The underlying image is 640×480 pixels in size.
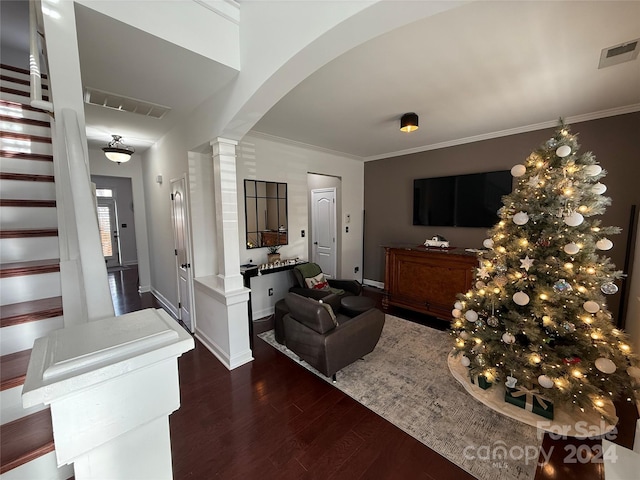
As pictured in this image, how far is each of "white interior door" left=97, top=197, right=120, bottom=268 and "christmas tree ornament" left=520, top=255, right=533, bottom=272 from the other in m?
9.27

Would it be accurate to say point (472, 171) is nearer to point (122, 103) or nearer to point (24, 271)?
point (122, 103)

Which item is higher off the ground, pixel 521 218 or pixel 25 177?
pixel 25 177

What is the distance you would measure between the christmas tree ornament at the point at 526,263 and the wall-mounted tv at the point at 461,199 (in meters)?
1.90

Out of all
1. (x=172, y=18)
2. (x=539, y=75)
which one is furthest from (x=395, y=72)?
(x=172, y=18)

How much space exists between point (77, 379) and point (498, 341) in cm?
262

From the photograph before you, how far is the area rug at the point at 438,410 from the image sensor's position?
172 centimetres

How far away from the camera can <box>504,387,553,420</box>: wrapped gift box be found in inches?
78.3

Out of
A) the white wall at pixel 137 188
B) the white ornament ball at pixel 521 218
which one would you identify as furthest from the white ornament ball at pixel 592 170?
the white wall at pixel 137 188

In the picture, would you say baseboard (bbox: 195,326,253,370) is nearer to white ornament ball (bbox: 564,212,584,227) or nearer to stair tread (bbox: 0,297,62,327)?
stair tread (bbox: 0,297,62,327)

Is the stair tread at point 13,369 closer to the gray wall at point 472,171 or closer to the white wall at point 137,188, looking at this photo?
the white wall at point 137,188

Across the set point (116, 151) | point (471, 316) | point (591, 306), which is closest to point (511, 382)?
point (471, 316)

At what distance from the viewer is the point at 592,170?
1888mm

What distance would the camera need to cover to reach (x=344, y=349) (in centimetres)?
238

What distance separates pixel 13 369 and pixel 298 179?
12.0 ft
